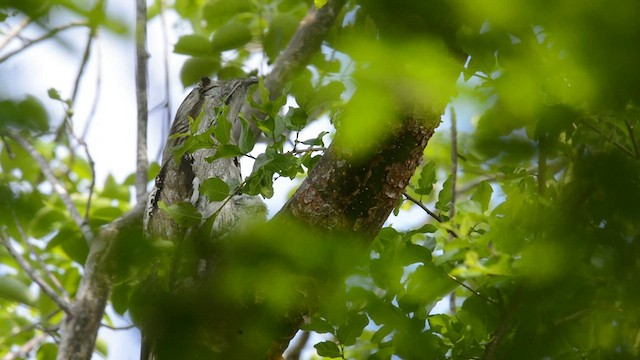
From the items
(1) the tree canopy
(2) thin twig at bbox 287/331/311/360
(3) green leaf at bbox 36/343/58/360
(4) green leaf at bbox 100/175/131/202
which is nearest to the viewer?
(1) the tree canopy

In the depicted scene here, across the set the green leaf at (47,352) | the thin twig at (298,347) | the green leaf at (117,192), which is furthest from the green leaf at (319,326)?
the green leaf at (117,192)

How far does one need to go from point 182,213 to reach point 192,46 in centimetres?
196

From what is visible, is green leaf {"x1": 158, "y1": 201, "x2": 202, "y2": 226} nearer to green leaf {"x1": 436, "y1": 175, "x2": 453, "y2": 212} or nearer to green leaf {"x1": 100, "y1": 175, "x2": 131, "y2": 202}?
green leaf {"x1": 436, "y1": 175, "x2": 453, "y2": 212}

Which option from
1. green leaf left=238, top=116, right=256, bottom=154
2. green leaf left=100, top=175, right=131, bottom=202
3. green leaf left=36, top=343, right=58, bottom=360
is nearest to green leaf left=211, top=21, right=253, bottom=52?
green leaf left=100, top=175, right=131, bottom=202

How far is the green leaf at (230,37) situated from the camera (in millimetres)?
3996

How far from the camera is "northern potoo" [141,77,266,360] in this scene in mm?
950

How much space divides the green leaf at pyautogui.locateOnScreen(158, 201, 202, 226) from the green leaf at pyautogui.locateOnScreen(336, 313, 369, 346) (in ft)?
1.89

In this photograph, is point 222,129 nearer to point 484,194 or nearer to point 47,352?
point 484,194

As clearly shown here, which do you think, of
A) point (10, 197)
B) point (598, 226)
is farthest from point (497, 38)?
point (10, 197)

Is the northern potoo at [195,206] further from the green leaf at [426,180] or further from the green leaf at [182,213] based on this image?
the green leaf at [426,180]

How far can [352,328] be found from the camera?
5.09ft

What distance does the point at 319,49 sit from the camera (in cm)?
426

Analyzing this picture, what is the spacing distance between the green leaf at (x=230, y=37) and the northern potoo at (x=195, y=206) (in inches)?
13.8

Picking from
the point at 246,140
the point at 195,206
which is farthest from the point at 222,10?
the point at 246,140
